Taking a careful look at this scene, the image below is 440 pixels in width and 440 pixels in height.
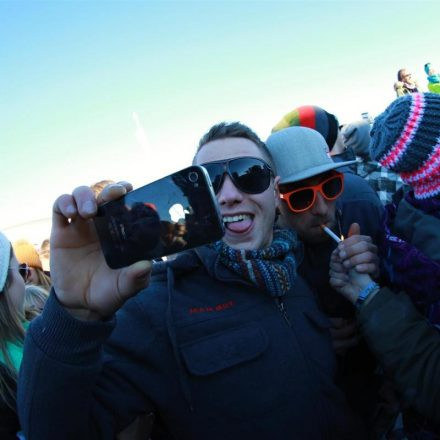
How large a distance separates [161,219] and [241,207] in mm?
683

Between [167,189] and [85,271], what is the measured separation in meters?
0.38

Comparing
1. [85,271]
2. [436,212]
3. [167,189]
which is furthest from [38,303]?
[436,212]

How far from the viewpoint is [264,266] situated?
152 centimetres

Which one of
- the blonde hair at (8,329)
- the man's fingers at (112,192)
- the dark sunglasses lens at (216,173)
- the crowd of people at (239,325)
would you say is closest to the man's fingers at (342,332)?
the crowd of people at (239,325)

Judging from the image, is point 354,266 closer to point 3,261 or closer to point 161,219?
point 161,219

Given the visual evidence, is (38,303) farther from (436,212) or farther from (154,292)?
(436,212)

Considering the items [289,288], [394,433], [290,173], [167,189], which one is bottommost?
[394,433]

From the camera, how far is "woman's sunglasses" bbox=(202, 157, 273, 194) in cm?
170

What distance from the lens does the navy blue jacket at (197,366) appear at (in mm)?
1053

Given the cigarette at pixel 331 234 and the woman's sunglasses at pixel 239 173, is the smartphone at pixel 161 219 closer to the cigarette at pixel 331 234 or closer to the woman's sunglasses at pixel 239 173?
the woman's sunglasses at pixel 239 173

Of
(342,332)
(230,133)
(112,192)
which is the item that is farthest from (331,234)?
(112,192)

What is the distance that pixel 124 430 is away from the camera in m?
1.35

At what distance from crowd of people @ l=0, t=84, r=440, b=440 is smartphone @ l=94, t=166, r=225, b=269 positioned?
59 millimetres

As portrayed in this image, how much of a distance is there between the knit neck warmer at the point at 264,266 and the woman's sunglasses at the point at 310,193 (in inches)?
16.7
